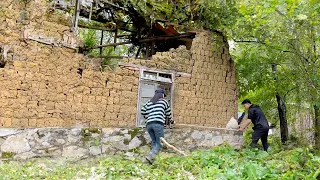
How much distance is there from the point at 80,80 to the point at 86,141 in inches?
51.4

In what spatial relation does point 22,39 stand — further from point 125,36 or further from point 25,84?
point 125,36

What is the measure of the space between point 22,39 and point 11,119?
1582 millimetres

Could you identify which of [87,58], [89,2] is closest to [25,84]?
[87,58]

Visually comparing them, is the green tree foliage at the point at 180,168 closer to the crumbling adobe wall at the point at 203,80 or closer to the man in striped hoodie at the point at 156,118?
the man in striped hoodie at the point at 156,118

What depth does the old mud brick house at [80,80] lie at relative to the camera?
22.3 ft

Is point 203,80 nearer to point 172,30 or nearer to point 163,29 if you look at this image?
point 172,30

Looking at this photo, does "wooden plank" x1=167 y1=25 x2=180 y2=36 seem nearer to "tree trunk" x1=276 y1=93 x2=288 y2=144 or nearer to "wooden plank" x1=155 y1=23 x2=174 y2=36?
"wooden plank" x1=155 y1=23 x2=174 y2=36

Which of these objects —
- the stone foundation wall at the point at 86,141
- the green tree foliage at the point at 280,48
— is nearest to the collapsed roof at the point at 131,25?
the green tree foliage at the point at 280,48

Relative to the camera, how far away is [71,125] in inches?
291

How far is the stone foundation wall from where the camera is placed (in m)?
6.65

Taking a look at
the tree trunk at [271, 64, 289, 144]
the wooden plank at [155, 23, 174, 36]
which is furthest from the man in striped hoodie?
the tree trunk at [271, 64, 289, 144]

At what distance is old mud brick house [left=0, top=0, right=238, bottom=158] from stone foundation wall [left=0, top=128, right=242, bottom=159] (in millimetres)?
117

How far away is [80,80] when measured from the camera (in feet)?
24.8

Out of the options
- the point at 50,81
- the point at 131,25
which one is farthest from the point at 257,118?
the point at 50,81
